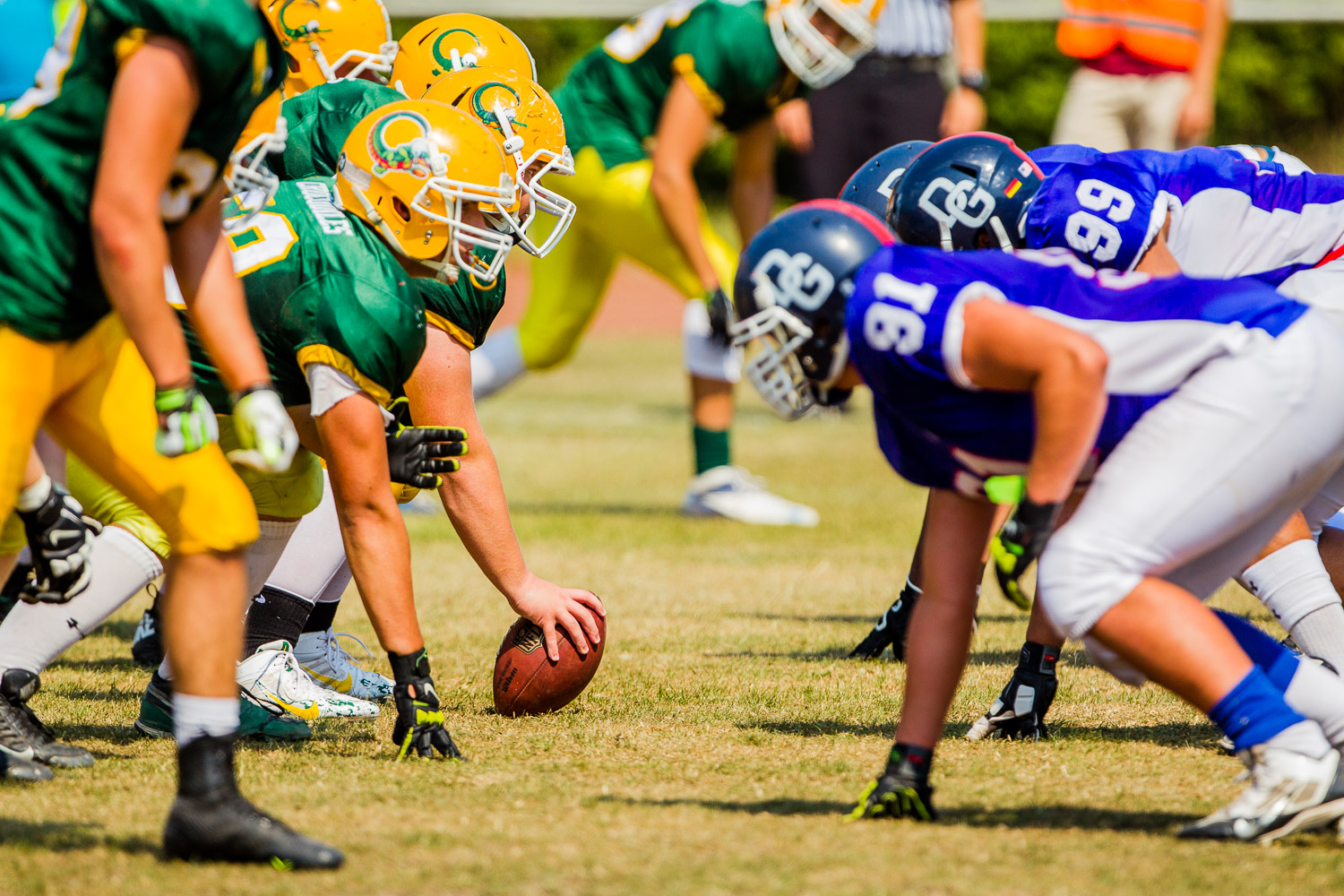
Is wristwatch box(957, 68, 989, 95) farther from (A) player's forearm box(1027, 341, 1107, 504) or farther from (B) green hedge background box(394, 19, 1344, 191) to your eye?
(B) green hedge background box(394, 19, 1344, 191)

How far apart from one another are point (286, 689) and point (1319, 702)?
2.51m

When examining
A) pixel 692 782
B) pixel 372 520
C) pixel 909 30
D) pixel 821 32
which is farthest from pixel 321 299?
pixel 909 30

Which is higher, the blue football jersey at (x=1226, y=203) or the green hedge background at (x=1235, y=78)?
the blue football jersey at (x=1226, y=203)

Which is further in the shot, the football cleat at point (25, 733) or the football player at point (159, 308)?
the football cleat at point (25, 733)

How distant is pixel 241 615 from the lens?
9.87 ft

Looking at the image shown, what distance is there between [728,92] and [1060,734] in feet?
13.1

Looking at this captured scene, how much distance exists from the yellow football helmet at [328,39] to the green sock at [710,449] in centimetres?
323

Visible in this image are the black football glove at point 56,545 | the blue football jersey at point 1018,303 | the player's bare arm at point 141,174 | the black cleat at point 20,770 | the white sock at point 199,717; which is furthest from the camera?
the black cleat at point 20,770

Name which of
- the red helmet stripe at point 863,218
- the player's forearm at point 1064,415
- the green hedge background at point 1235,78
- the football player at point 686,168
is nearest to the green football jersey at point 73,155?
the red helmet stripe at point 863,218

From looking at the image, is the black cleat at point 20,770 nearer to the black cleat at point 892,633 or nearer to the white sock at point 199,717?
the white sock at point 199,717

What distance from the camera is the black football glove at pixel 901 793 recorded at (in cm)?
320

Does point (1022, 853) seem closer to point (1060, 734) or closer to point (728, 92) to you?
point (1060, 734)

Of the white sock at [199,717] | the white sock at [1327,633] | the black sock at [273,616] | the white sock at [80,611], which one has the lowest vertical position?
the black sock at [273,616]

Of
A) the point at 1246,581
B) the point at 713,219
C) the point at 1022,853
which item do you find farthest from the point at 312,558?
the point at 713,219
